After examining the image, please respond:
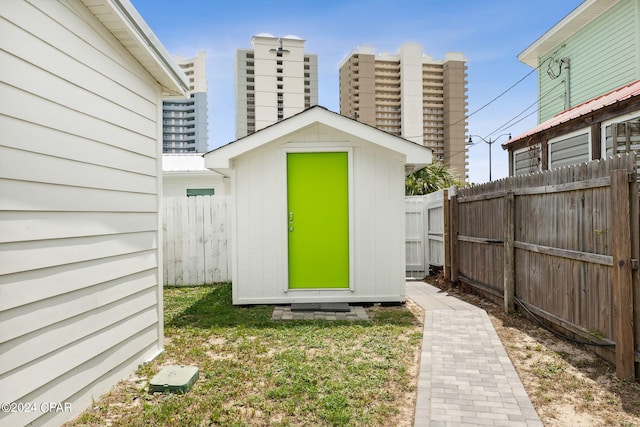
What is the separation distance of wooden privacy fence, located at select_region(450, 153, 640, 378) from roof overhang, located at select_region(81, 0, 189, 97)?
4.21 meters

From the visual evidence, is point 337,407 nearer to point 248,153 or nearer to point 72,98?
point 72,98

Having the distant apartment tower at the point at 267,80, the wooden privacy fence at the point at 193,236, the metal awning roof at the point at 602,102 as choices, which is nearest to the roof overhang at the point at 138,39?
the wooden privacy fence at the point at 193,236

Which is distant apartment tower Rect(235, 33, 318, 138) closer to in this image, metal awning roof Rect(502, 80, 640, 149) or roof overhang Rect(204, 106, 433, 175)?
metal awning roof Rect(502, 80, 640, 149)

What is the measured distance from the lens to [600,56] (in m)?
11.0

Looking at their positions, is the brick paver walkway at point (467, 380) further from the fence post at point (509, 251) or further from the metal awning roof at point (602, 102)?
the metal awning roof at point (602, 102)

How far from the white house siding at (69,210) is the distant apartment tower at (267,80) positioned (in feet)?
133

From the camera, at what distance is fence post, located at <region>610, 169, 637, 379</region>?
333cm

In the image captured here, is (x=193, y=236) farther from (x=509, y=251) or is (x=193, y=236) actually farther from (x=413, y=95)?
(x=413, y=95)

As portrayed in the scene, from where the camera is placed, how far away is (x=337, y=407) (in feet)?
9.77

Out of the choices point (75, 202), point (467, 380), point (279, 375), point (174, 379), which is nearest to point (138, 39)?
point (75, 202)

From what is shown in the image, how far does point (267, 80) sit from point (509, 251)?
41814 millimetres

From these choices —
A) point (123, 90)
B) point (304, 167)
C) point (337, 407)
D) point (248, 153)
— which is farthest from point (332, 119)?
point (337, 407)

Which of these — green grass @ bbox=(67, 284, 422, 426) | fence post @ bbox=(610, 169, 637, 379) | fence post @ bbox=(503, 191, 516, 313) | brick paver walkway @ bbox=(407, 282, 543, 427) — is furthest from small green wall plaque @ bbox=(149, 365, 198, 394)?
fence post @ bbox=(503, 191, 516, 313)

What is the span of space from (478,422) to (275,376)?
164cm
